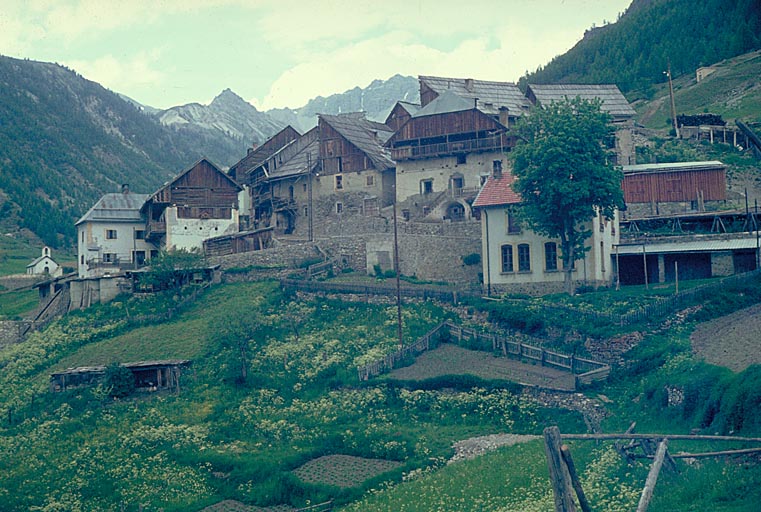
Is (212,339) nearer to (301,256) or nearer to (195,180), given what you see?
(301,256)

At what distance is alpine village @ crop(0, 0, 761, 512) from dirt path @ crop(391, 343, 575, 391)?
0.20 meters

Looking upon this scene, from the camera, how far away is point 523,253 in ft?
186

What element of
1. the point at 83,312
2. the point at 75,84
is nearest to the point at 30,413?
the point at 83,312

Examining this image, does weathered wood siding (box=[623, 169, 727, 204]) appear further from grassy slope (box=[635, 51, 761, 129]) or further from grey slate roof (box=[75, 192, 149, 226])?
grey slate roof (box=[75, 192, 149, 226])

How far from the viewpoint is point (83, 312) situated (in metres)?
64.4

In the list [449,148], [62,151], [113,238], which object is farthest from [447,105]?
[62,151]

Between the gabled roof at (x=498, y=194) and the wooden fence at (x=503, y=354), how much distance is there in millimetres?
9760

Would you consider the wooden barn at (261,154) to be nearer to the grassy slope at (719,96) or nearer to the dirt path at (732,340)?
the grassy slope at (719,96)

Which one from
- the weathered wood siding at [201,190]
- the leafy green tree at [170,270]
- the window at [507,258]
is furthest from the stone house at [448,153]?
the leafy green tree at [170,270]

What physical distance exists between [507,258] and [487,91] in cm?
3218

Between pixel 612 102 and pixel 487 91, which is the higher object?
pixel 487 91

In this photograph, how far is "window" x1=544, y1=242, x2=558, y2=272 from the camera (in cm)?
5572

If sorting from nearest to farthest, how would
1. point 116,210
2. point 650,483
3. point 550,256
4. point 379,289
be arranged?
point 650,483 < point 550,256 < point 379,289 < point 116,210

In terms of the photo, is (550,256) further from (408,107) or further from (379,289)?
(408,107)
